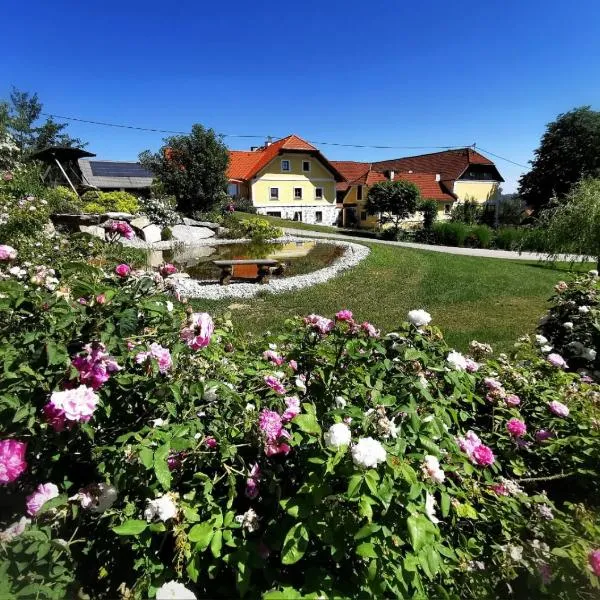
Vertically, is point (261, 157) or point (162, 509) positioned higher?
point (261, 157)

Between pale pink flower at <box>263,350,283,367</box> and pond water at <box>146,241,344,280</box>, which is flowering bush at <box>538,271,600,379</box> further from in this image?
pond water at <box>146,241,344,280</box>

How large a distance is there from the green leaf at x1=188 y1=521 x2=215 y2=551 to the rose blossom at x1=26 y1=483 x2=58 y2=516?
490 millimetres

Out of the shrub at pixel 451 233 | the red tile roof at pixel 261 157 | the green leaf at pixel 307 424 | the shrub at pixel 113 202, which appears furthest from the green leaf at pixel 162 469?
the red tile roof at pixel 261 157

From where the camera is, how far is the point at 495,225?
129 feet

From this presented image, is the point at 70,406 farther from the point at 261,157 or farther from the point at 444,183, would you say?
the point at 444,183

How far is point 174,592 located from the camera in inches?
48.0

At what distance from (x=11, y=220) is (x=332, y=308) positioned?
5.32 metres

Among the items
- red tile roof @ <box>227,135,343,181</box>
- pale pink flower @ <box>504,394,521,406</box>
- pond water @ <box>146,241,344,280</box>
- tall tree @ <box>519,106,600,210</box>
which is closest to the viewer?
pale pink flower @ <box>504,394,521,406</box>

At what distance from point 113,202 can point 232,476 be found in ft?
59.9

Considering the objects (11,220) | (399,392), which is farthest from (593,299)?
(11,220)

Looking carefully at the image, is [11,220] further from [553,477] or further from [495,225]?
[495,225]

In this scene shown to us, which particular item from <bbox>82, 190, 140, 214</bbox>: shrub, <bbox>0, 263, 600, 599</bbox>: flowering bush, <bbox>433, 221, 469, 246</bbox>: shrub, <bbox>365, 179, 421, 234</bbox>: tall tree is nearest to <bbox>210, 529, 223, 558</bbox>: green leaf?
<bbox>0, 263, 600, 599</bbox>: flowering bush

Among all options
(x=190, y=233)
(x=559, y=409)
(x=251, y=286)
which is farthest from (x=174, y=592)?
(x=190, y=233)

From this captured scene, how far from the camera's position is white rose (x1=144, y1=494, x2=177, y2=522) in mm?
1210
